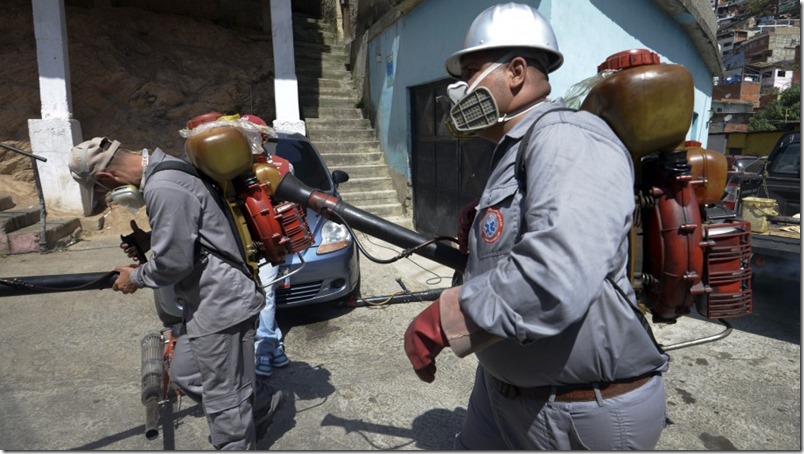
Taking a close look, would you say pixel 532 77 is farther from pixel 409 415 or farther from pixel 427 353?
pixel 409 415

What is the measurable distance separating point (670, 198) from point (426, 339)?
873mm

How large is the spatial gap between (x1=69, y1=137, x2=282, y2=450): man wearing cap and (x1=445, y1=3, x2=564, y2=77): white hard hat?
139 centimetres

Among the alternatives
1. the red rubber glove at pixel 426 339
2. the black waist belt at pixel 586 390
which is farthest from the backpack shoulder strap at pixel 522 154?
the black waist belt at pixel 586 390

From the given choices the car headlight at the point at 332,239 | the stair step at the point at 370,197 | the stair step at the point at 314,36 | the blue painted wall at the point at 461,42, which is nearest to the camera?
the car headlight at the point at 332,239

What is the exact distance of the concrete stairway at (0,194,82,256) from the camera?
6.25 metres

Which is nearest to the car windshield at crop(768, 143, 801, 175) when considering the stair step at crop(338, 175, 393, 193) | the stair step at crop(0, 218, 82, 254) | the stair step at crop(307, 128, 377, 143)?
the stair step at crop(338, 175, 393, 193)

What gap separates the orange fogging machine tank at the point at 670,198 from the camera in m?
1.24

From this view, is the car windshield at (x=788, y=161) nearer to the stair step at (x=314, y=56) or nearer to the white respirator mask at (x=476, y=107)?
the white respirator mask at (x=476, y=107)

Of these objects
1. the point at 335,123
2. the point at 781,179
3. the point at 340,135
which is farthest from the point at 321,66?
the point at 781,179

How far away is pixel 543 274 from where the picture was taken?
0.96 metres

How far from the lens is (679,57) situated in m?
7.26

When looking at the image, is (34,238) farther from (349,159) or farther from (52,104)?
(349,159)

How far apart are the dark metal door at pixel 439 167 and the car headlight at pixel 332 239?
7.33 ft

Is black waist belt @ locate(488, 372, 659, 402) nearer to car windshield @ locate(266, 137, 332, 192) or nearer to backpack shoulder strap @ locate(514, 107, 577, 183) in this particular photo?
backpack shoulder strap @ locate(514, 107, 577, 183)
